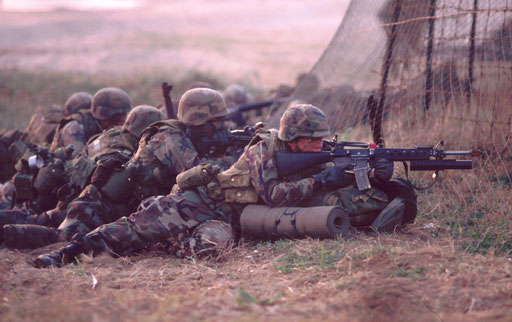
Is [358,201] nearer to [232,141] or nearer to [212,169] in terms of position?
[212,169]

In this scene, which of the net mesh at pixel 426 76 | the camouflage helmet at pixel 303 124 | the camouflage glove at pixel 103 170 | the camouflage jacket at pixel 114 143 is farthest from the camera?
the camouflage jacket at pixel 114 143

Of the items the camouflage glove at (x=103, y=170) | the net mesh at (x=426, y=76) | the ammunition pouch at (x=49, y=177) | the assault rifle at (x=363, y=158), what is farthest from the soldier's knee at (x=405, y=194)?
the ammunition pouch at (x=49, y=177)

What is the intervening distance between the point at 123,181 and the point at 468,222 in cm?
353

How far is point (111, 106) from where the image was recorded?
8508 mm

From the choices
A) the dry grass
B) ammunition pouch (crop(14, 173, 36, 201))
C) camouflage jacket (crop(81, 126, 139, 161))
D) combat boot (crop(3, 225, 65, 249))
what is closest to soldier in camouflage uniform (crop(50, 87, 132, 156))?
camouflage jacket (crop(81, 126, 139, 161))

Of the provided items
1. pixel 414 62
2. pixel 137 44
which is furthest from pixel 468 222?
pixel 137 44

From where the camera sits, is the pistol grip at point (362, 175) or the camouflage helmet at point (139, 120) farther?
the camouflage helmet at point (139, 120)

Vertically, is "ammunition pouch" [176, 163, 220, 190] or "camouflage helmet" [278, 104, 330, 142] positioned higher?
"camouflage helmet" [278, 104, 330, 142]

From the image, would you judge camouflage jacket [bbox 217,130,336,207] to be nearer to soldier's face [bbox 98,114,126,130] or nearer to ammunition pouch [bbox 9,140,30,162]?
soldier's face [bbox 98,114,126,130]

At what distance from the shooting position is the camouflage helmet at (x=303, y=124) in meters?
5.36

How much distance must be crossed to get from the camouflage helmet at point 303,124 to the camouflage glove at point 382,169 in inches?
21.4

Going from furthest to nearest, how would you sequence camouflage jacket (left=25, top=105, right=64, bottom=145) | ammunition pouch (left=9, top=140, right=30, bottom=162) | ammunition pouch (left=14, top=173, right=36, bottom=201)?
camouflage jacket (left=25, top=105, right=64, bottom=145)
ammunition pouch (left=9, top=140, right=30, bottom=162)
ammunition pouch (left=14, top=173, right=36, bottom=201)

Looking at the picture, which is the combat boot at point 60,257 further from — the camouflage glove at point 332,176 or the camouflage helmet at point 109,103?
the camouflage helmet at point 109,103

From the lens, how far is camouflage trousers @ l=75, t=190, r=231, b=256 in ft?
18.2
